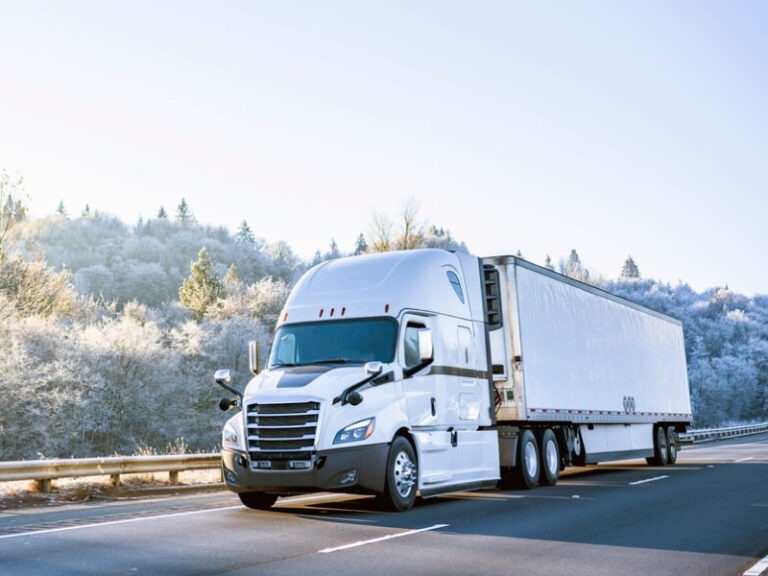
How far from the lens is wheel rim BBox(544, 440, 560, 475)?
1672cm

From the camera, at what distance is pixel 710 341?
119375mm

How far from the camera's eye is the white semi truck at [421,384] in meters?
10.8

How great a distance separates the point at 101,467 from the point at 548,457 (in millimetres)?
8629

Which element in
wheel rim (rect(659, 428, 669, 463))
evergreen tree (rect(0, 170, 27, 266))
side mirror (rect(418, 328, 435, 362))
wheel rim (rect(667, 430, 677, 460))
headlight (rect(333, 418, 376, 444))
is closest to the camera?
headlight (rect(333, 418, 376, 444))

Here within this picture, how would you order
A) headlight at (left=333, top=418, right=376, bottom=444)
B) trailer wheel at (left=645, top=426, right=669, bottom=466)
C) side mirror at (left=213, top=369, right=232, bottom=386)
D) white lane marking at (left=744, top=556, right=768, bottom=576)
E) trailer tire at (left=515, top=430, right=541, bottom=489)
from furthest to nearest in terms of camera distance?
1. trailer wheel at (left=645, top=426, right=669, bottom=466)
2. trailer tire at (left=515, top=430, right=541, bottom=489)
3. side mirror at (left=213, top=369, right=232, bottom=386)
4. headlight at (left=333, top=418, right=376, bottom=444)
5. white lane marking at (left=744, top=556, right=768, bottom=576)

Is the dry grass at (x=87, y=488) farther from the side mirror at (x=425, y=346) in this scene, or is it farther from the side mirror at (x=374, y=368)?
the side mirror at (x=425, y=346)

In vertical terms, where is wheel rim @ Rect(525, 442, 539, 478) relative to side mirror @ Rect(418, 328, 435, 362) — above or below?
below

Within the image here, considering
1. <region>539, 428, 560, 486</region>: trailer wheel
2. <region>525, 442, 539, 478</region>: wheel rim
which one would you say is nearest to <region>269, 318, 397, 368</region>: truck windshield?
<region>525, 442, 539, 478</region>: wheel rim

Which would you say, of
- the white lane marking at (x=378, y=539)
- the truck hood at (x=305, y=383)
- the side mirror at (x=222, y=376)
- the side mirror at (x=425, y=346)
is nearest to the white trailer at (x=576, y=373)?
the side mirror at (x=425, y=346)

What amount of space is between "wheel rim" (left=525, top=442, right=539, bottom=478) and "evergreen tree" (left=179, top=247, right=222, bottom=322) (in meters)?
60.3

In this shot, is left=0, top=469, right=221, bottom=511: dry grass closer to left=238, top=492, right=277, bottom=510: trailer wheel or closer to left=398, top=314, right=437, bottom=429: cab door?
left=238, top=492, right=277, bottom=510: trailer wheel

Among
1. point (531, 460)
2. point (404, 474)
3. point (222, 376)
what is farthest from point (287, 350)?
point (531, 460)

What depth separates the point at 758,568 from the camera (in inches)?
284

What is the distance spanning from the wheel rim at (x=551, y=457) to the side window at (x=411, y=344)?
557cm
